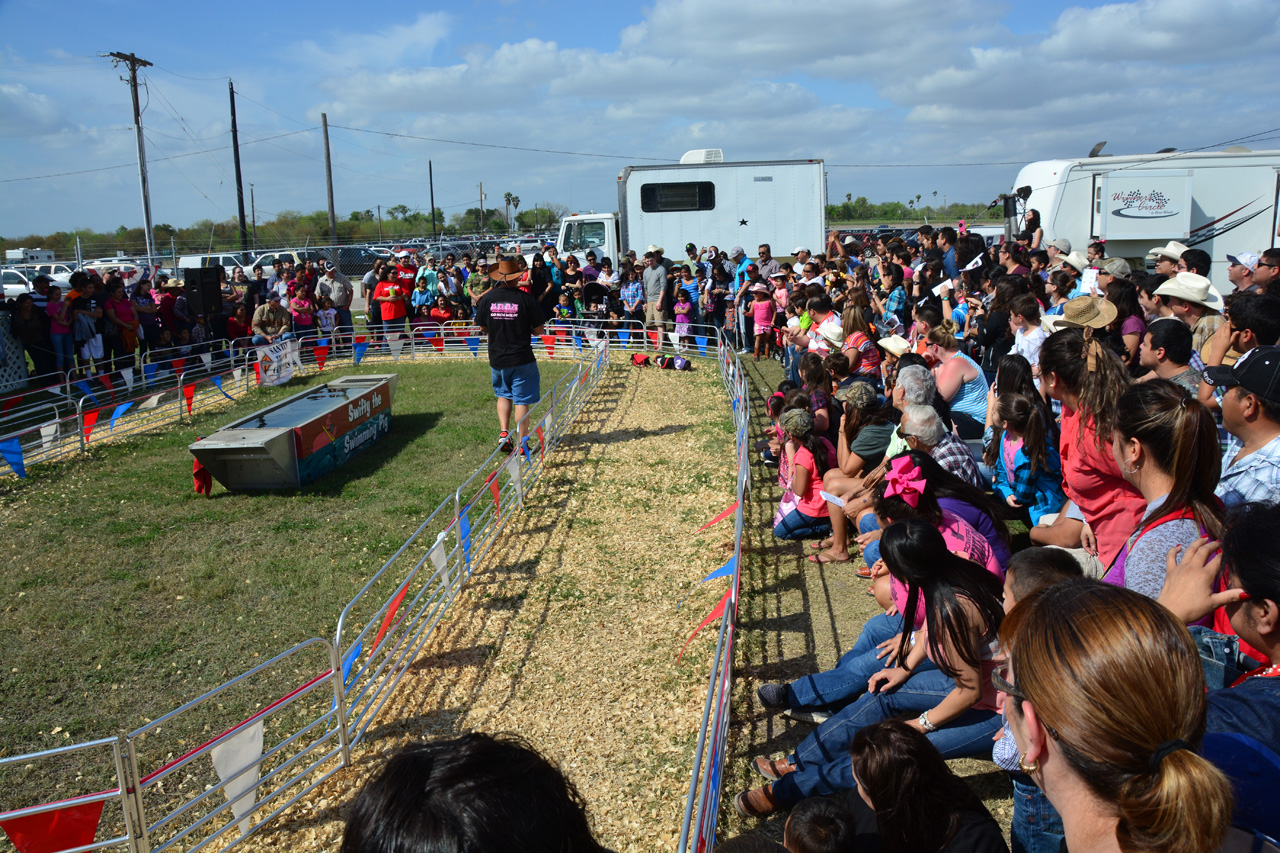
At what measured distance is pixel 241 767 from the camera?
399 centimetres

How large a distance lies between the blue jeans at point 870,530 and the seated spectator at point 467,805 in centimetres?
394

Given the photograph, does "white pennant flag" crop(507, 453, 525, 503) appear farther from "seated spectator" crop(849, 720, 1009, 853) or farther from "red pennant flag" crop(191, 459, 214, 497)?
"seated spectator" crop(849, 720, 1009, 853)

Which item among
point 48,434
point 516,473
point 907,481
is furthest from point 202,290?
point 907,481

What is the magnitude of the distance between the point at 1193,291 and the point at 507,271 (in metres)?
7.06

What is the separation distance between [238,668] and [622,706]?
276cm

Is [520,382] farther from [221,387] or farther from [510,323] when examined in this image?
[221,387]

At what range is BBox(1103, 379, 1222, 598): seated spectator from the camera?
328 cm

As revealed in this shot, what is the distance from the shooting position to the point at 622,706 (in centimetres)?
507

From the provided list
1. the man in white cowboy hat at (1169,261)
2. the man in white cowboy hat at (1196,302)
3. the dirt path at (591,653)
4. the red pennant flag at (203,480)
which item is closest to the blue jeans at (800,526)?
the dirt path at (591,653)

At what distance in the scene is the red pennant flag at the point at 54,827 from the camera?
3418 millimetres

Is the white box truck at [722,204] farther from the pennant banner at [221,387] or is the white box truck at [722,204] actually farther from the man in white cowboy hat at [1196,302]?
the man in white cowboy hat at [1196,302]

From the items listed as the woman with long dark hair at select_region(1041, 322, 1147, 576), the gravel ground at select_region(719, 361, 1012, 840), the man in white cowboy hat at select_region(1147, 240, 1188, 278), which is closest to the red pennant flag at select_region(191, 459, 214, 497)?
the gravel ground at select_region(719, 361, 1012, 840)

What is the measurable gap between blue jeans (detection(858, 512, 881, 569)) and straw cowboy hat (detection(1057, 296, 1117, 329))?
248cm

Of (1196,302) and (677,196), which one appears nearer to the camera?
(1196,302)
